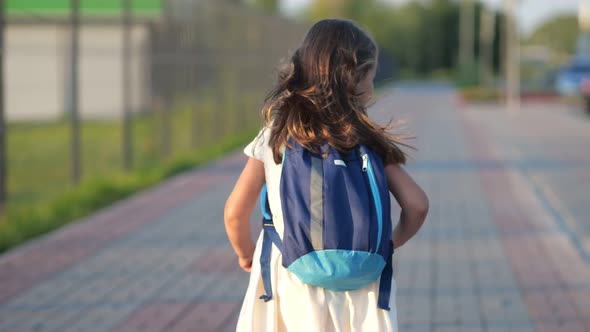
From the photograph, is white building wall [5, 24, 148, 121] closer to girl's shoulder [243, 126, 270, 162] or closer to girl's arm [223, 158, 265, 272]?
girl's arm [223, 158, 265, 272]

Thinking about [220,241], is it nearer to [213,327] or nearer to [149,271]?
[149,271]

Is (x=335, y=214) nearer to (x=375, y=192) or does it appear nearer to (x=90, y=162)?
(x=375, y=192)

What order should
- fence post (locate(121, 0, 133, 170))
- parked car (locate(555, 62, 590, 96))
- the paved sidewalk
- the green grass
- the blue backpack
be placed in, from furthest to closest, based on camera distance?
parked car (locate(555, 62, 590, 96))
fence post (locate(121, 0, 133, 170))
the green grass
the paved sidewalk
the blue backpack

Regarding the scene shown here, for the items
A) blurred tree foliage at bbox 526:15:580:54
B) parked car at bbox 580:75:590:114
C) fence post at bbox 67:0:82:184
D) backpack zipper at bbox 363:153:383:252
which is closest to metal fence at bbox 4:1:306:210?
fence post at bbox 67:0:82:184

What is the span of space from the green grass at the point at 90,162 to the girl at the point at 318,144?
16.5ft

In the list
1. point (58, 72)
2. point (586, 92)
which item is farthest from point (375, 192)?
point (586, 92)

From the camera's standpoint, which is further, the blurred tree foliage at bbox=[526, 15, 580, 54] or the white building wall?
the blurred tree foliage at bbox=[526, 15, 580, 54]

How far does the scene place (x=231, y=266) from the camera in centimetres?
667

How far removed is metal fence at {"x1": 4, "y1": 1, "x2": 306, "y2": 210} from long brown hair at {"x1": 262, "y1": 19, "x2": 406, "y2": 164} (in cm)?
708

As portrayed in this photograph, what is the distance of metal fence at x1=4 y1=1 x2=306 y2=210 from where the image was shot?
10.1 metres

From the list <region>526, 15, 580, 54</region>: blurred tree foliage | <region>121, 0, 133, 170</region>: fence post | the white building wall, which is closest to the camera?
the white building wall

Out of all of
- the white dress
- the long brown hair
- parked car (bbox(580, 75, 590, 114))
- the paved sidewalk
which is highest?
the long brown hair

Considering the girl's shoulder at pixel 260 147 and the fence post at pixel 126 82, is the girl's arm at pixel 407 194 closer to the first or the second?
the girl's shoulder at pixel 260 147

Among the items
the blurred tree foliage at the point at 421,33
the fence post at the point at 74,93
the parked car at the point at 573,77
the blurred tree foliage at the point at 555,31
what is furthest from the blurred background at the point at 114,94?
the blurred tree foliage at the point at 555,31
